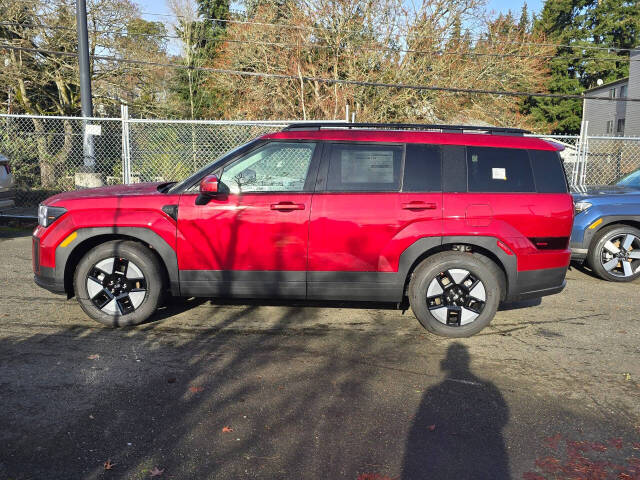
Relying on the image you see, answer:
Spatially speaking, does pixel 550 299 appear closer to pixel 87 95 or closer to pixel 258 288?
pixel 258 288

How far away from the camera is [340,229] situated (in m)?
5.01

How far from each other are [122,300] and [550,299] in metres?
4.82

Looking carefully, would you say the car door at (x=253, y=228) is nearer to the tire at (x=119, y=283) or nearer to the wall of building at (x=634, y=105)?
the tire at (x=119, y=283)

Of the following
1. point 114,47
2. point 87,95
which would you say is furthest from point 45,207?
point 114,47

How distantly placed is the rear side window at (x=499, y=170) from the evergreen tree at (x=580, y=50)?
47.0 m

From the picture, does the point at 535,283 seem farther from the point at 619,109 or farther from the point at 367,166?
the point at 619,109

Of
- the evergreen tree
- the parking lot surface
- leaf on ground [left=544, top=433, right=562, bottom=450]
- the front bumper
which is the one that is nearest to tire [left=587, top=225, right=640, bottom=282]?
the parking lot surface

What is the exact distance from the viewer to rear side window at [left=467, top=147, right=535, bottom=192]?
510cm

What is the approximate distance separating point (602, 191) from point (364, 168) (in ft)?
15.4

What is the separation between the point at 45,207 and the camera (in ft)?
17.3

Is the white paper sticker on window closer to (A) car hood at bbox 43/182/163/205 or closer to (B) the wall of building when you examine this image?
(A) car hood at bbox 43/182/163/205

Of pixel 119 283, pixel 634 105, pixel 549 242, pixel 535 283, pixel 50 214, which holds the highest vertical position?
pixel 634 105

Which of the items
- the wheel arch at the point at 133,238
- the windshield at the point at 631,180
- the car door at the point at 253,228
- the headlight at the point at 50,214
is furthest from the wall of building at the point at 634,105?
the headlight at the point at 50,214

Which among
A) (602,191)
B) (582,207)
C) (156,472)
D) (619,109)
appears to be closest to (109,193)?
(156,472)
